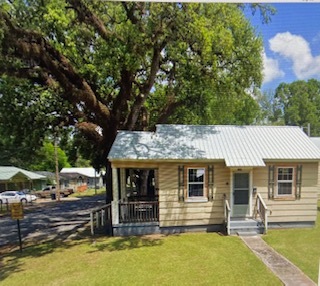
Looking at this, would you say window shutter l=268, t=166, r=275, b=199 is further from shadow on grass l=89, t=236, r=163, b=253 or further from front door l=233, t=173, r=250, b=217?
shadow on grass l=89, t=236, r=163, b=253

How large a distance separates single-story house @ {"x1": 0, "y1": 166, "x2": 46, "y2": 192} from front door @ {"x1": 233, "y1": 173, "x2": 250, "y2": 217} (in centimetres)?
325

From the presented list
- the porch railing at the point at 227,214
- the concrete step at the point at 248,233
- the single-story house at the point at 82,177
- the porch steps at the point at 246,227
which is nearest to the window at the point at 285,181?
the porch steps at the point at 246,227

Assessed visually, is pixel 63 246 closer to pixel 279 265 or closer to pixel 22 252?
pixel 22 252

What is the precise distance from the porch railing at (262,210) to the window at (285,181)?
0.40 meters

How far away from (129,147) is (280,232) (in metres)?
3.00

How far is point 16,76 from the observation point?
396 centimetres

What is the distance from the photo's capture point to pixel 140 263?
2.93 meters

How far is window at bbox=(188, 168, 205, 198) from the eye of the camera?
14.6ft

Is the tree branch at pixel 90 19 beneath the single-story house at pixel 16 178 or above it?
above

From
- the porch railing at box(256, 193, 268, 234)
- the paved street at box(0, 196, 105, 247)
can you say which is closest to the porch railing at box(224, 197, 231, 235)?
the porch railing at box(256, 193, 268, 234)

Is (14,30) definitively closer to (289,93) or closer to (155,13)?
(155,13)

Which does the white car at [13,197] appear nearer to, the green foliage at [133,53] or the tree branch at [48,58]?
the green foliage at [133,53]

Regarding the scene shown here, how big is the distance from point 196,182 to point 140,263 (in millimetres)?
1917

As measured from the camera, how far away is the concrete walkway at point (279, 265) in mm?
2189
